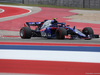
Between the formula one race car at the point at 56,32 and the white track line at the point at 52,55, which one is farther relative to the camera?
the formula one race car at the point at 56,32

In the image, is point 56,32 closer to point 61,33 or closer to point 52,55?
point 61,33

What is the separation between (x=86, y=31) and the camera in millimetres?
10180

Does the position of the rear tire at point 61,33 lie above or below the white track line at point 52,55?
below

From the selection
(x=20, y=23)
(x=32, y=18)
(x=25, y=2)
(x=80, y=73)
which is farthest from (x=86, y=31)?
(x=25, y=2)

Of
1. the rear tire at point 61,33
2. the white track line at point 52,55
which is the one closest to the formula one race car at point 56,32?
the rear tire at point 61,33

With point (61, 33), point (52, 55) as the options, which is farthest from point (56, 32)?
point (52, 55)

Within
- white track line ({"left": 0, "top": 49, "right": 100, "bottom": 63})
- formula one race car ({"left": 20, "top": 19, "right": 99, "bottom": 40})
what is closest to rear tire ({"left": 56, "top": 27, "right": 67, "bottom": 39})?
formula one race car ({"left": 20, "top": 19, "right": 99, "bottom": 40})

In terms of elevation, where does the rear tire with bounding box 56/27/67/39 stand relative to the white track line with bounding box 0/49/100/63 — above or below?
below

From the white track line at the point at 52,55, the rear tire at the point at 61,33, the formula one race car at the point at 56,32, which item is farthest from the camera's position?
the formula one race car at the point at 56,32

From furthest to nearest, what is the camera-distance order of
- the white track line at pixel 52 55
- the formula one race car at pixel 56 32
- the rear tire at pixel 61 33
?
the formula one race car at pixel 56 32 → the rear tire at pixel 61 33 → the white track line at pixel 52 55

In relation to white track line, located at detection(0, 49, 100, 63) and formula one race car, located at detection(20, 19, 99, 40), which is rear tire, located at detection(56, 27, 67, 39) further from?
white track line, located at detection(0, 49, 100, 63)

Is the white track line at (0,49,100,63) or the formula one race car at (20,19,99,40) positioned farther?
the formula one race car at (20,19,99,40)

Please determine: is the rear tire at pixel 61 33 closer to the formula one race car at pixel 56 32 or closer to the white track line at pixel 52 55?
the formula one race car at pixel 56 32

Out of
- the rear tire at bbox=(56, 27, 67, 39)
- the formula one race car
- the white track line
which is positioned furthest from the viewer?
the formula one race car
